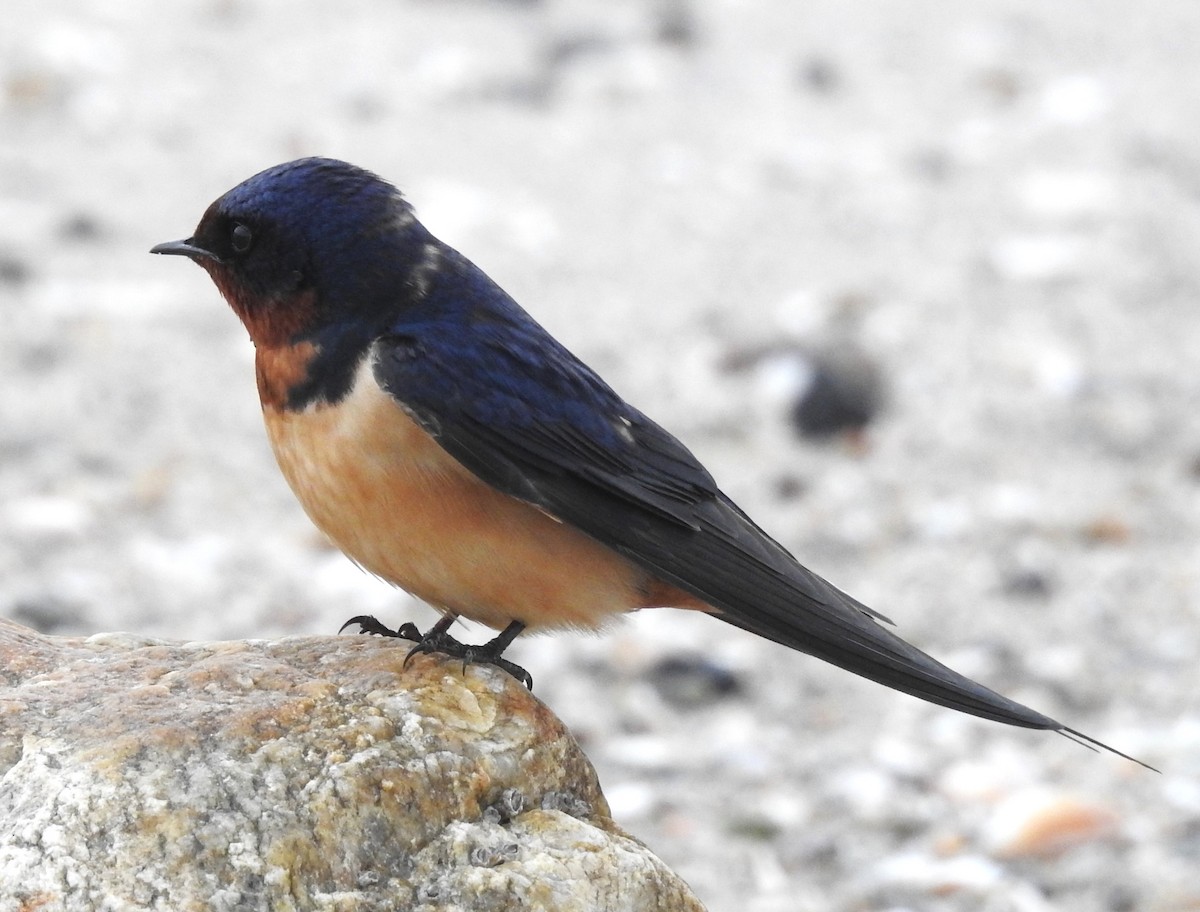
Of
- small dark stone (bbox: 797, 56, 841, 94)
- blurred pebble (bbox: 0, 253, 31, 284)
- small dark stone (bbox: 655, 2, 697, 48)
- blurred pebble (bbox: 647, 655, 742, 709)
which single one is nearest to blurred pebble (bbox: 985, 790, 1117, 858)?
blurred pebble (bbox: 647, 655, 742, 709)

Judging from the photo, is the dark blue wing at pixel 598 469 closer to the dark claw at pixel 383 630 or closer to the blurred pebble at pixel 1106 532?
the dark claw at pixel 383 630

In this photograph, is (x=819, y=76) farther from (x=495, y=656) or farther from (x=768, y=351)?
(x=495, y=656)

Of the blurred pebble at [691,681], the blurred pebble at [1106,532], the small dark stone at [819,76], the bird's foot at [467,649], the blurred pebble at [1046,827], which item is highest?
the small dark stone at [819,76]

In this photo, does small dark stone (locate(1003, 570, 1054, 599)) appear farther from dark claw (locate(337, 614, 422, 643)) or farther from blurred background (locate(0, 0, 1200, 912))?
dark claw (locate(337, 614, 422, 643))

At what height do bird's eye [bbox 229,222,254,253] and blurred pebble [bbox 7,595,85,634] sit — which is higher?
blurred pebble [bbox 7,595,85,634]

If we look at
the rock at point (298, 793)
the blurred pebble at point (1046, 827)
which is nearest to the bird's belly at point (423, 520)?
the rock at point (298, 793)

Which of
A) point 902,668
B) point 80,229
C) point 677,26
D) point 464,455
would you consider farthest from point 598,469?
point 677,26

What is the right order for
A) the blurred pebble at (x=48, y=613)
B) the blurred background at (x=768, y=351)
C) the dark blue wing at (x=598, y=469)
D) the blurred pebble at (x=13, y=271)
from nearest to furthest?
the dark blue wing at (x=598, y=469), the blurred background at (x=768, y=351), the blurred pebble at (x=48, y=613), the blurred pebble at (x=13, y=271)

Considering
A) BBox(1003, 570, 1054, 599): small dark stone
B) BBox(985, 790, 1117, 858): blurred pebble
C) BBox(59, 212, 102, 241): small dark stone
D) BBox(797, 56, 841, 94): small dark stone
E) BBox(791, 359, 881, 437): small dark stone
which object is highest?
BBox(797, 56, 841, 94): small dark stone
